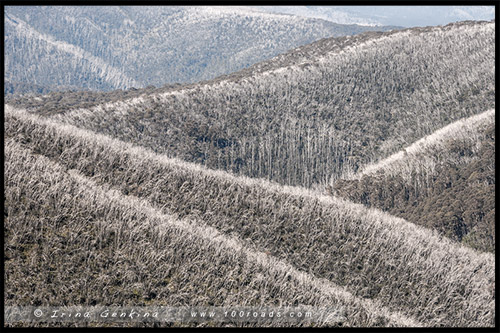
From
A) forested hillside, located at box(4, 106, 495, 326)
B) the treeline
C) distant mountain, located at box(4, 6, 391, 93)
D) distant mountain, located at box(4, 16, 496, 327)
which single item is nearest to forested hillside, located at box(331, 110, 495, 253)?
distant mountain, located at box(4, 16, 496, 327)

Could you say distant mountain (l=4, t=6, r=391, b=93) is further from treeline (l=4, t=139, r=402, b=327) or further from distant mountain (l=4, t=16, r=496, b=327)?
treeline (l=4, t=139, r=402, b=327)

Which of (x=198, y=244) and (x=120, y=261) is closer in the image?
(x=120, y=261)

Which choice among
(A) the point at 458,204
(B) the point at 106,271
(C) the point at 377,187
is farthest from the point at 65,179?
(C) the point at 377,187

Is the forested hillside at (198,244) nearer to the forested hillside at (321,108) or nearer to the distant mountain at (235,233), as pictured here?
the distant mountain at (235,233)

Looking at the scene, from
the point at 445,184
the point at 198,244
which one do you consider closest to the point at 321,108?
the point at 445,184

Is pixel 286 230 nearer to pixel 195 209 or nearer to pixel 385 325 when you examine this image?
pixel 195 209


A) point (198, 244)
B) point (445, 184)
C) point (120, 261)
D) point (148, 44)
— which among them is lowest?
point (148, 44)

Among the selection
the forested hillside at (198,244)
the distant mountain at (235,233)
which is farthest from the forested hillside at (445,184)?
the forested hillside at (198,244)

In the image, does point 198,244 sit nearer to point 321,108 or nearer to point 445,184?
point 445,184
